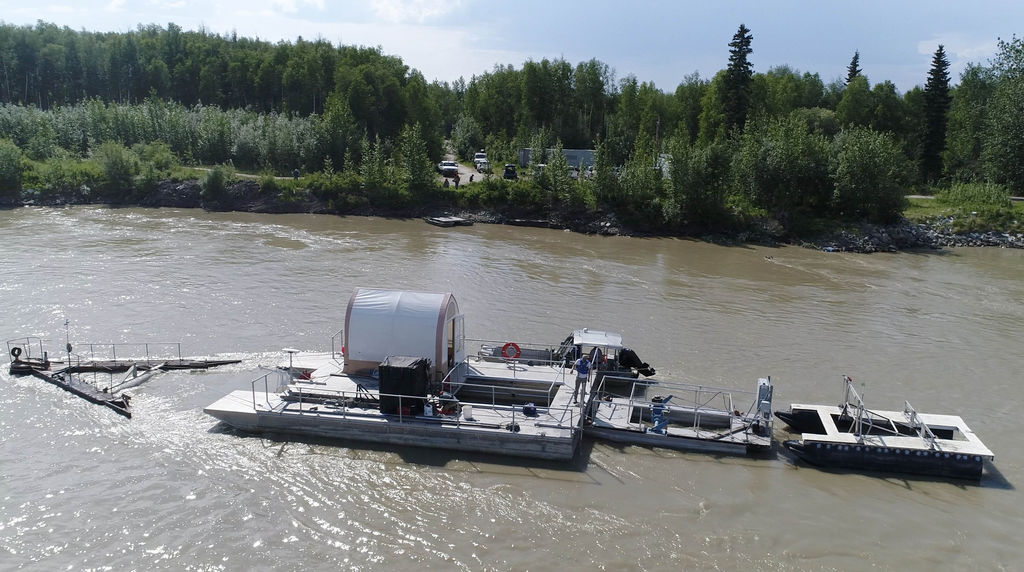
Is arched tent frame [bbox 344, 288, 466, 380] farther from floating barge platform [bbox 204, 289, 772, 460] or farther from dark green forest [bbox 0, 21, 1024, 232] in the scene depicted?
dark green forest [bbox 0, 21, 1024, 232]

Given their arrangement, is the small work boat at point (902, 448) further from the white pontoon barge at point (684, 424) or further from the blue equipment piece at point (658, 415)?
the blue equipment piece at point (658, 415)

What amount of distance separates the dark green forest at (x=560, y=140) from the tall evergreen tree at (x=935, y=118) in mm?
148

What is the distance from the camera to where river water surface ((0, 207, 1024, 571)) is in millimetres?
14195

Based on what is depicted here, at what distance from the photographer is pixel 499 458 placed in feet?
58.1

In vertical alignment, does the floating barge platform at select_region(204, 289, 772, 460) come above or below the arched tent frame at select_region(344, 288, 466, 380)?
below

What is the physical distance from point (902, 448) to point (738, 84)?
59750 mm

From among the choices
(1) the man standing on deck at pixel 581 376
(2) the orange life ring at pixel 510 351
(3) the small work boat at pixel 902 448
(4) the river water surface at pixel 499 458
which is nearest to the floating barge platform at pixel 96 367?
(4) the river water surface at pixel 499 458

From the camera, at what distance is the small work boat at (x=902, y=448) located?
17.3 m

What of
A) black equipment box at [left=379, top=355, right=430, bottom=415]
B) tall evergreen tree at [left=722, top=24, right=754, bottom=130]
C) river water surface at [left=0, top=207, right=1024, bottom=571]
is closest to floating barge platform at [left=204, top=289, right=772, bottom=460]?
black equipment box at [left=379, top=355, right=430, bottom=415]

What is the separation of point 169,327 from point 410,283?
494 inches

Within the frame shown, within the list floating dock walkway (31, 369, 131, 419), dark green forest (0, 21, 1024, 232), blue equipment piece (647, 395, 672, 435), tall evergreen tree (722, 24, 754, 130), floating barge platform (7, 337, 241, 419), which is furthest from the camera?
tall evergreen tree (722, 24, 754, 130)

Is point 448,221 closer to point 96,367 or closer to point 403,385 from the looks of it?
point 96,367

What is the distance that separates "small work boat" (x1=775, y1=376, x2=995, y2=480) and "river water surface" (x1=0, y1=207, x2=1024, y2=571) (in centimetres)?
43

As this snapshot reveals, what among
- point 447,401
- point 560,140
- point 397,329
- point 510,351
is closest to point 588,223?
point 560,140
